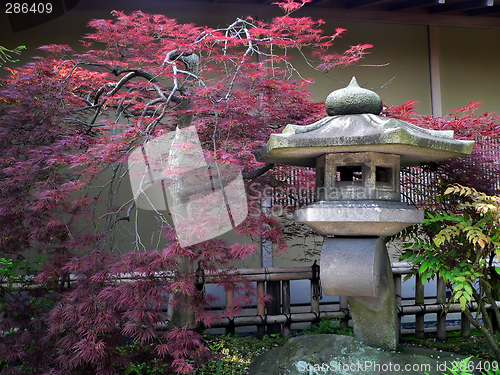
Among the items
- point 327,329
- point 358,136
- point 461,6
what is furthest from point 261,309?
point 461,6

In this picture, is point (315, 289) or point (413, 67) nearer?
point (315, 289)

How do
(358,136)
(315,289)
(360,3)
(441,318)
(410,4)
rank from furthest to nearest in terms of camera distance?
(410,4) < (360,3) < (441,318) < (315,289) < (358,136)

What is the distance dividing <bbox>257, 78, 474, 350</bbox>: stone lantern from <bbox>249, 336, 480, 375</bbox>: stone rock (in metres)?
0.47

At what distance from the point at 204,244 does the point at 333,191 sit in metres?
1.02

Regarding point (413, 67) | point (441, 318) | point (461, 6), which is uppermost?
point (461, 6)

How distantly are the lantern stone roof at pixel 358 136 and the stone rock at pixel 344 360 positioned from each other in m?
1.54

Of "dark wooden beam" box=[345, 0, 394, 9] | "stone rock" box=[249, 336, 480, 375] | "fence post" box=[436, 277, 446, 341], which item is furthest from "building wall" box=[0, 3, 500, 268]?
"stone rock" box=[249, 336, 480, 375]

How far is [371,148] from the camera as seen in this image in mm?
2936

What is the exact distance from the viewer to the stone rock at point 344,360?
3.25m

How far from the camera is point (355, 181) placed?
321cm

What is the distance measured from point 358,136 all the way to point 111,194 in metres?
1.98

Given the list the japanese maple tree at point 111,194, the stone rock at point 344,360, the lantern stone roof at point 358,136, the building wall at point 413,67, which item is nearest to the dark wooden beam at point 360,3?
the building wall at point 413,67

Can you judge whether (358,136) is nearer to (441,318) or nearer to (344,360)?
(344,360)

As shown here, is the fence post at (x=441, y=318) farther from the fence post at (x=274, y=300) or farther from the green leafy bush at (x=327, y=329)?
the fence post at (x=274, y=300)
